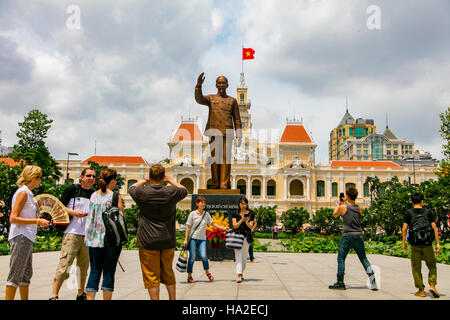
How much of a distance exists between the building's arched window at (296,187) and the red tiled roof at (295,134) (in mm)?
6935

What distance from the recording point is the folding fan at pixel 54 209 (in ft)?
15.1

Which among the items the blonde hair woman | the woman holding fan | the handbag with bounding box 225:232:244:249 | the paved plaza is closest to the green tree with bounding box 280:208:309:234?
the paved plaza

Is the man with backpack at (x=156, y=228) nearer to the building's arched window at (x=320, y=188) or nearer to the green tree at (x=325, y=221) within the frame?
the green tree at (x=325, y=221)

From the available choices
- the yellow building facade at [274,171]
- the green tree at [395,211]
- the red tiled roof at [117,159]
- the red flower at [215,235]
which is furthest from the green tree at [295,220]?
the red flower at [215,235]

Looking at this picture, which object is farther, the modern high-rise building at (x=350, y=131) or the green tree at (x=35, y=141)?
the modern high-rise building at (x=350, y=131)

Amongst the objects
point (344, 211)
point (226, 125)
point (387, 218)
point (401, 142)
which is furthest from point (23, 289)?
point (401, 142)

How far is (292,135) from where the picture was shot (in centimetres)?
5903

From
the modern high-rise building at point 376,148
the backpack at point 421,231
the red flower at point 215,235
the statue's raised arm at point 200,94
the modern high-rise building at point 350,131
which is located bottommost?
the red flower at point 215,235

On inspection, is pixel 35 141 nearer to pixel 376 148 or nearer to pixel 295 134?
pixel 295 134

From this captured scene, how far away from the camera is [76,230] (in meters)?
4.54

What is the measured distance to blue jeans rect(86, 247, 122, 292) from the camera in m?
3.98

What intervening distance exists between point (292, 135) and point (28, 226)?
56.6 m

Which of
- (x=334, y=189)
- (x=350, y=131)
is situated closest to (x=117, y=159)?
(x=334, y=189)
